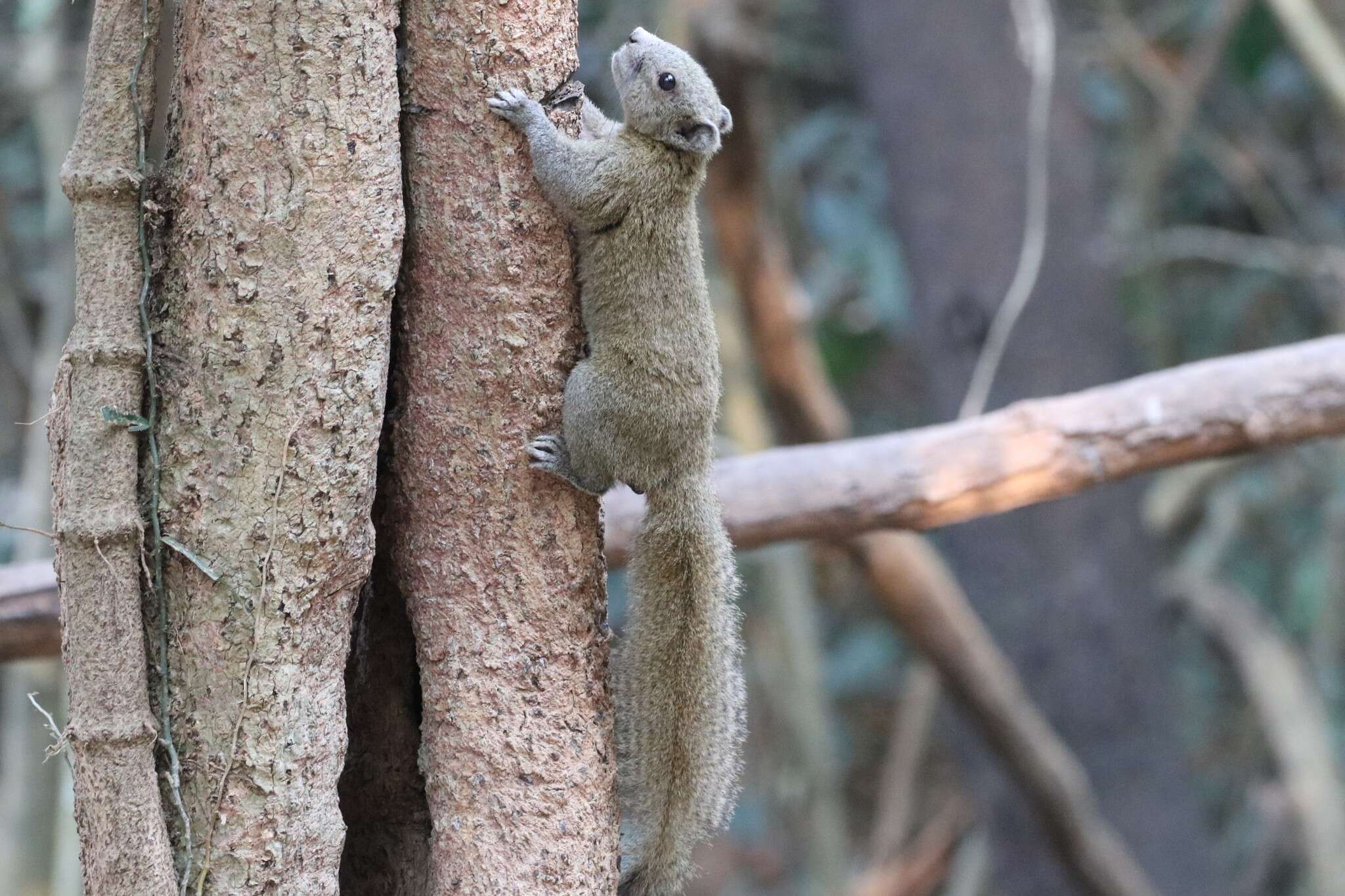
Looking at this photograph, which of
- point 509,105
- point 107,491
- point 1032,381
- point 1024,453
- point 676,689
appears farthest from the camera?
point 1032,381

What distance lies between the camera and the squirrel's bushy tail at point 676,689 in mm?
2092

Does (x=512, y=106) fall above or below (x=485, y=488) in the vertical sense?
above

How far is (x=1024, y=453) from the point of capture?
3.13 meters

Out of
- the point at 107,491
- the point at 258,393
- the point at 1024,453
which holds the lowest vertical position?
the point at 107,491

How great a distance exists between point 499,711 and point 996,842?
13.3ft

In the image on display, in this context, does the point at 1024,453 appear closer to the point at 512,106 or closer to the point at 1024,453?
the point at 1024,453

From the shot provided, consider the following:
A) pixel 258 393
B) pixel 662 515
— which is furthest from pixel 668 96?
pixel 258 393

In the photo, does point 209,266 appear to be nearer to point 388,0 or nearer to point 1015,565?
point 388,0

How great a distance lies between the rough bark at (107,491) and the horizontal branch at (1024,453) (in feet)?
4.92

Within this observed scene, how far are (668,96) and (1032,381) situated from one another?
3.33 meters

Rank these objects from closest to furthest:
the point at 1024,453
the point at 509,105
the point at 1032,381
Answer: the point at 509,105, the point at 1024,453, the point at 1032,381

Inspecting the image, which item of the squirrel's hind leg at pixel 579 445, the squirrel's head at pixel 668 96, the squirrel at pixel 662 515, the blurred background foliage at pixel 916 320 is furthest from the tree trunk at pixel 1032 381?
the squirrel's hind leg at pixel 579 445

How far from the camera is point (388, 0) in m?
1.80

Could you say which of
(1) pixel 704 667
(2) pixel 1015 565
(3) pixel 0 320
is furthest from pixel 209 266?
(2) pixel 1015 565
